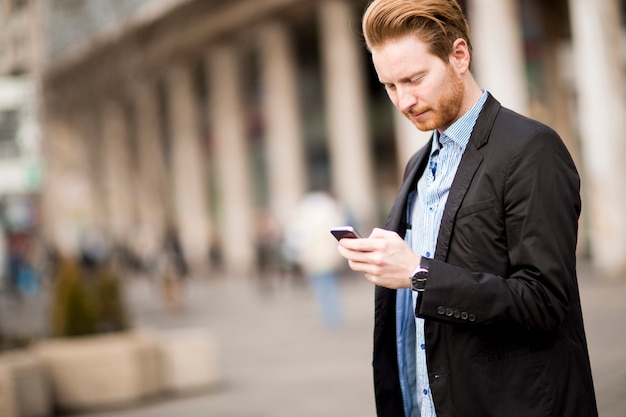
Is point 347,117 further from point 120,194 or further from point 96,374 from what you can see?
point 120,194

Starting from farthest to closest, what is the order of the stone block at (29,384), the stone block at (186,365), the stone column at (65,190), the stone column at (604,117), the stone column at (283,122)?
the stone column at (65,190) < the stone column at (283,122) < the stone column at (604,117) < the stone block at (186,365) < the stone block at (29,384)

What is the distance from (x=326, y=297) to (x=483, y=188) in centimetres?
1136

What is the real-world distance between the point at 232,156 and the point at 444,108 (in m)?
33.0

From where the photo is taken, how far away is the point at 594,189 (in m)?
18.5

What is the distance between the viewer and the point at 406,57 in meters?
2.41

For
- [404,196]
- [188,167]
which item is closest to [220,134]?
[188,167]

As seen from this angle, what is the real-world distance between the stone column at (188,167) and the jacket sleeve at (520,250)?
116 ft

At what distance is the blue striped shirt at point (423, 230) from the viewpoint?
2504 mm

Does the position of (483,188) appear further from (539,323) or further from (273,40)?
(273,40)

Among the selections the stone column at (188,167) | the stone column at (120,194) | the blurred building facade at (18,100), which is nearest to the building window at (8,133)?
the blurred building facade at (18,100)

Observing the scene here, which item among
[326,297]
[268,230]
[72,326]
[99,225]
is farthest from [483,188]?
[99,225]

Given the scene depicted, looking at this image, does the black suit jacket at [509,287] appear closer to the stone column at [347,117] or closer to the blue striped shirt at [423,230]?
the blue striped shirt at [423,230]

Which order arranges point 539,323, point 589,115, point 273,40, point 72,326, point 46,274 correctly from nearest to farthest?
point 539,323, point 72,326, point 589,115, point 46,274, point 273,40

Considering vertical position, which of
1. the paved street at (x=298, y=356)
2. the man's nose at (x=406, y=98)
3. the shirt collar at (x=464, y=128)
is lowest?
the paved street at (x=298, y=356)
